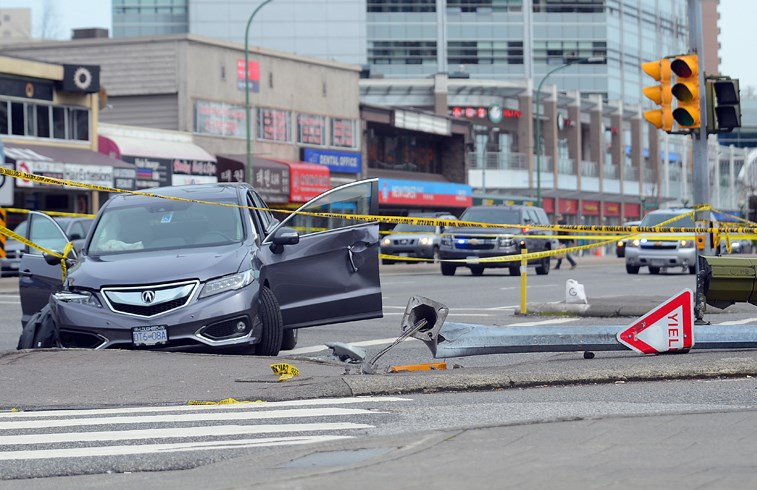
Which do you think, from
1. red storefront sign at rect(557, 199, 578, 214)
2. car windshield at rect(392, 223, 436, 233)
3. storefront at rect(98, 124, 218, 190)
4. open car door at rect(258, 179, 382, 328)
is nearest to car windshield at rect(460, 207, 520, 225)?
car windshield at rect(392, 223, 436, 233)

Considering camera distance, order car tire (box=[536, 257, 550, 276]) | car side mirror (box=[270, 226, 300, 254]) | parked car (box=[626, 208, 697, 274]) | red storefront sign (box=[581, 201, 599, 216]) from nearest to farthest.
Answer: car side mirror (box=[270, 226, 300, 254]), parked car (box=[626, 208, 697, 274]), car tire (box=[536, 257, 550, 276]), red storefront sign (box=[581, 201, 599, 216])

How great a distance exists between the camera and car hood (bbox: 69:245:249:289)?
1221 cm

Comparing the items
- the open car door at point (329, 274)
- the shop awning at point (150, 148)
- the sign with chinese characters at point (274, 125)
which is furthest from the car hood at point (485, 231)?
the sign with chinese characters at point (274, 125)

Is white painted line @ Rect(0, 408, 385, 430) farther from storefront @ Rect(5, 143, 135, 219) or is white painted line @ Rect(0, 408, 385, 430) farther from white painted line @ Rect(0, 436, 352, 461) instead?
storefront @ Rect(5, 143, 135, 219)

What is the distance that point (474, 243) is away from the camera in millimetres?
35844

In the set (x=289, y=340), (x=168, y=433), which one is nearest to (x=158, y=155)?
(x=289, y=340)

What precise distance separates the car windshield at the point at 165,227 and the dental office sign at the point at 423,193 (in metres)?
49.3

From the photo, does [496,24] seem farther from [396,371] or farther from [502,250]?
[396,371]

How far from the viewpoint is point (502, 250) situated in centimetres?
3512

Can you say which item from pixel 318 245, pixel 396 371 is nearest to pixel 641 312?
pixel 318 245

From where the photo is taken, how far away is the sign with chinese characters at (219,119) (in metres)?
55.2

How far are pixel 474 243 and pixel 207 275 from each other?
78.4 ft

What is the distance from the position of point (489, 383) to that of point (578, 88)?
9924 cm

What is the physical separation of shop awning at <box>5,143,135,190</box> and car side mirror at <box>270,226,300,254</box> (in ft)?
100
